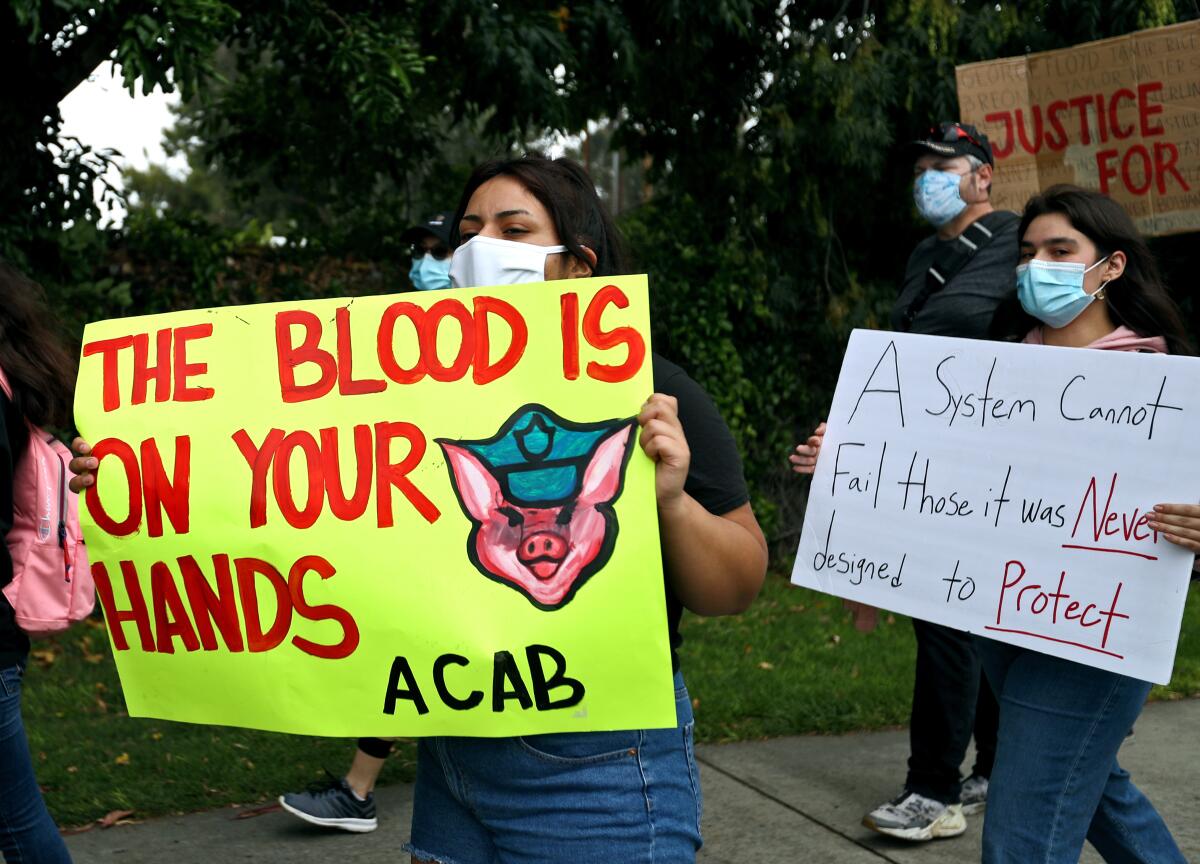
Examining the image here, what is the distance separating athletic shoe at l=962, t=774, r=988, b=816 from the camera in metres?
4.36

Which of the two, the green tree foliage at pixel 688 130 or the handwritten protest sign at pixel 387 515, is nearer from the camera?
the handwritten protest sign at pixel 387 515

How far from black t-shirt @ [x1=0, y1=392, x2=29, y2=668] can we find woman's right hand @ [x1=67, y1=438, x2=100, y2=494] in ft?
1.67

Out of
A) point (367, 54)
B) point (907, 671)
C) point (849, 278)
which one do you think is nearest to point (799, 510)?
point (849, 278)

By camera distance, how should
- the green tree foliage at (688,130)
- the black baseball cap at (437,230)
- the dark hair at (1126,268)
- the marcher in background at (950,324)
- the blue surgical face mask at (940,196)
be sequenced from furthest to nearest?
the green tree foliage at (688,130) < the black baseball cap at (437,230) < the blue surgical face mask at (940,196) < the marcher in background at (950,324) < the dark hair at (1126,268)

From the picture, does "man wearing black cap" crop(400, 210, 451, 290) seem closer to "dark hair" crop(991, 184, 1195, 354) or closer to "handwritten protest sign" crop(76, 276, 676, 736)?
"dark hair" crop(991, 184, 1195, 354)

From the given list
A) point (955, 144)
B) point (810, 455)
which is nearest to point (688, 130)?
point (955, 144)

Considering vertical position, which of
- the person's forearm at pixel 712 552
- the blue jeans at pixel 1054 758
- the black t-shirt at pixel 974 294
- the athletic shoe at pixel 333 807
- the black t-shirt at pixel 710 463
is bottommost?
the athletic shoe at pixel 333 807

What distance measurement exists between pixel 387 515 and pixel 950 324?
243 centimetres

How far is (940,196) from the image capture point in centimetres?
433

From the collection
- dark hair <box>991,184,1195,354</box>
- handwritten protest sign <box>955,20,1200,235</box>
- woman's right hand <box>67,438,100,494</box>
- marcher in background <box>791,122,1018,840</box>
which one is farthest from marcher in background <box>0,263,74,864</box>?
handwritten protest sign <box>955,20,1200,235</box>

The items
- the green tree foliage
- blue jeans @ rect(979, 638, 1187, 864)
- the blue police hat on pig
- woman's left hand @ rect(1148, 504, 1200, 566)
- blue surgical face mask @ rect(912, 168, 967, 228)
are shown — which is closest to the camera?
the blue police hat on pig

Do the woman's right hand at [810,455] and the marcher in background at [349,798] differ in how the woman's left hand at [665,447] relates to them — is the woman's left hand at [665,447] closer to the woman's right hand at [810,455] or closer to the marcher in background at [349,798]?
the woman's right hand at [810,455]

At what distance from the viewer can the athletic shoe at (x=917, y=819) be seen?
409 centimetres

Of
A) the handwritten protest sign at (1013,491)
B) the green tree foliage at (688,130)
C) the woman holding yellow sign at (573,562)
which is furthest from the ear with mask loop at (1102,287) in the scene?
the green tree foliage at (688,130)
